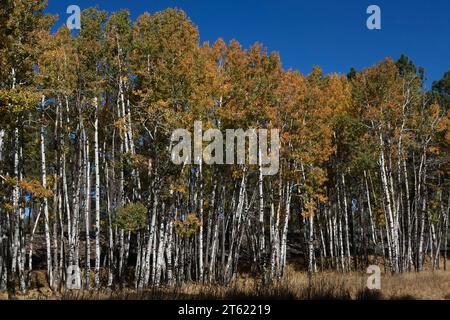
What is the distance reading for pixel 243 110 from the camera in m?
20.0

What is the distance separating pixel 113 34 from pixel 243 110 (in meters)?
6.61

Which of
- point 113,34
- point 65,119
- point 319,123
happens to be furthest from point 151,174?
point 319,123

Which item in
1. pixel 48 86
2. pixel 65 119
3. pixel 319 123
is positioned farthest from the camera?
pixel 319 123
